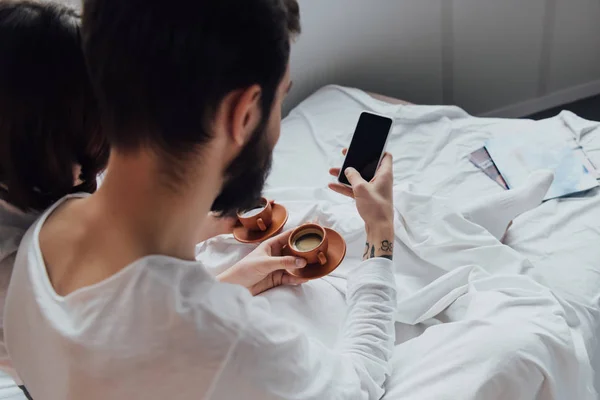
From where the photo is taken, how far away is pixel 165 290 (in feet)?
1.86

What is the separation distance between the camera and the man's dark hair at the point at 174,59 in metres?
0.52

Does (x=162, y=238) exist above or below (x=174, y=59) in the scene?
below

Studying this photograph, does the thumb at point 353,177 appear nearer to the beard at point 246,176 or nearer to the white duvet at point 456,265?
the white duvet at point 456,265

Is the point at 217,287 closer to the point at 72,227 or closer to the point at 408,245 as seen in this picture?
the point at 72,227

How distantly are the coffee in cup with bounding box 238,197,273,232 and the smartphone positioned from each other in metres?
0.15

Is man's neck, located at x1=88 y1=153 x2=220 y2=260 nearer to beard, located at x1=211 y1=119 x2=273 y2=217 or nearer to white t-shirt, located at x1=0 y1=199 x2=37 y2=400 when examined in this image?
beard, located at x1=211 y1=119 x2=273 y2=217

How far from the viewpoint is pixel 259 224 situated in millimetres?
1104

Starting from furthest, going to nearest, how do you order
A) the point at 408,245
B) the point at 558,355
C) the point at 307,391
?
the point at 408,245 → the point at 558,355 → the point at 307,391

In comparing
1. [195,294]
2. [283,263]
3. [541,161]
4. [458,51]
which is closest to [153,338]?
[195,294]

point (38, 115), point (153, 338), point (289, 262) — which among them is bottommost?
point (289, 262)

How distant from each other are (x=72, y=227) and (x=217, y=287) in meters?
0.18

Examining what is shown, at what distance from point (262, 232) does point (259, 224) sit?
0.07 feet

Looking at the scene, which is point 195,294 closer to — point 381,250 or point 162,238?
point 162,238

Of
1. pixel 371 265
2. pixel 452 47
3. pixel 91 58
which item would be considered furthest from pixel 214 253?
pixel 452 47
